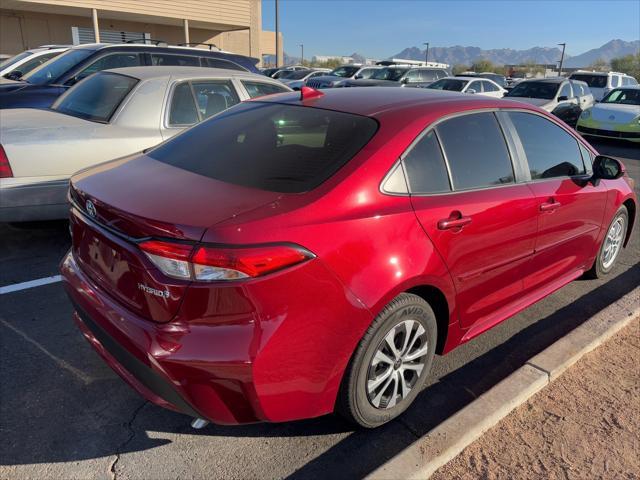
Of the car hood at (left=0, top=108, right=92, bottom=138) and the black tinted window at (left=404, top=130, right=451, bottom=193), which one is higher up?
the black tinted window at (left=404, top=130, right=451, bottom=193)

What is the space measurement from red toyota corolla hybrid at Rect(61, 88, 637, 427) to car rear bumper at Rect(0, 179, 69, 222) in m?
1.73

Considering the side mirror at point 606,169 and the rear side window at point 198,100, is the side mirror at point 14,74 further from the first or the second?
the side mirror at point 606,169

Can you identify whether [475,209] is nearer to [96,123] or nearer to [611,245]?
[611,245]

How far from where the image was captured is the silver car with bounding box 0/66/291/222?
4.16 m

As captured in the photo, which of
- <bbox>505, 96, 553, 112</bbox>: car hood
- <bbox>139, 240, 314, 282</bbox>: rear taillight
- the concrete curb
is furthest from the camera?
<bbox>505, 96, 553, 112</bbox>: car hood

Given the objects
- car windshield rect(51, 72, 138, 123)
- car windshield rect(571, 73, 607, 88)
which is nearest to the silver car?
car windshield rect(51, 72, 138, 123)

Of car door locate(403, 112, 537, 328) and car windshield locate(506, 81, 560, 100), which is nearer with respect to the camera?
car door locate(403, 112, 537, 328)

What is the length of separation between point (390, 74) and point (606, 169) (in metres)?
17.8

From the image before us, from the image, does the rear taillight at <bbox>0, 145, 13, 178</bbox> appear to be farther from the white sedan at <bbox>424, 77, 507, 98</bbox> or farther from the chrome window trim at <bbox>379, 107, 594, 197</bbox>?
the white sedan at <bbox>424, 77, 507, 98</bbox>

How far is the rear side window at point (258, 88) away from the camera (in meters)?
5.87

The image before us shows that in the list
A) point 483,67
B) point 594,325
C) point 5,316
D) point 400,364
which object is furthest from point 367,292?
point 483,67

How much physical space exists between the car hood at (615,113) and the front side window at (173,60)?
1009 cm

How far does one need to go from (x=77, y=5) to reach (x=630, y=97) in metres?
21.2

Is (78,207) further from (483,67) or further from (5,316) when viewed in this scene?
(483,67)
